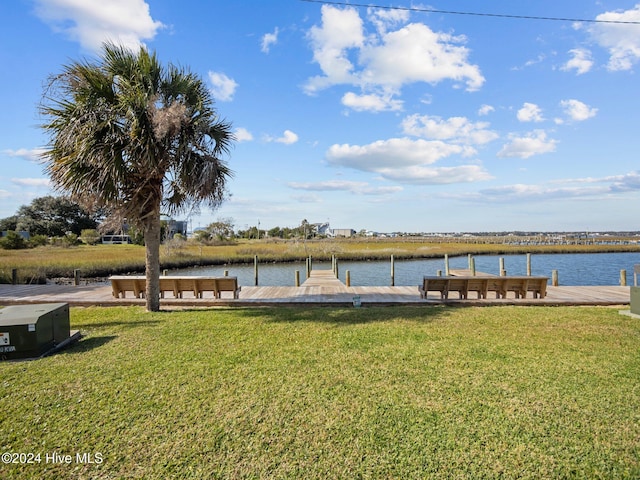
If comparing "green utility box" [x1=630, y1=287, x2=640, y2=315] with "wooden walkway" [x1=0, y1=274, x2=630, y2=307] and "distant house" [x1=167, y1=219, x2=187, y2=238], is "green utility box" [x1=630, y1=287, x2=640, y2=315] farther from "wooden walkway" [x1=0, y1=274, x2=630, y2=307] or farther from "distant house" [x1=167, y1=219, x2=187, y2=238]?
"distant house" [x1=167, y1=219, x2=187, y2=238]

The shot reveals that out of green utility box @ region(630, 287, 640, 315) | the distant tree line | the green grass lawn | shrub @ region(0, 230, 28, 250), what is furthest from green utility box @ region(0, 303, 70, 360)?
the distant tree line

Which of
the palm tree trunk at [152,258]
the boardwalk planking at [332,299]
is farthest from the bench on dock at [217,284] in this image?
the palm tree trunk at [152,258]

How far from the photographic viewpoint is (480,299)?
9570 mm

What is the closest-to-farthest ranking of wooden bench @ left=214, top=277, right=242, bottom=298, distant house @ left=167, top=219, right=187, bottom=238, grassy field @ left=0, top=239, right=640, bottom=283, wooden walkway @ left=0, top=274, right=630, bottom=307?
wooden walkway @ left=0, top=274, right=630, bottom=307
wooden bench @ left=214, top=277, right=242, bottom=298
distant house @ left=167, top=219, right=187, bottom=238
grassy field @ left=0, top=239, right=640, bottom=283

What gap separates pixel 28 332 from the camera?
479cm

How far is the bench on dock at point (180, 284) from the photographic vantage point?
970cm

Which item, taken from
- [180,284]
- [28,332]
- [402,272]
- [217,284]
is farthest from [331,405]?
[402,272]

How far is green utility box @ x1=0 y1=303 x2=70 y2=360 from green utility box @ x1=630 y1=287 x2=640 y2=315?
10504 mm

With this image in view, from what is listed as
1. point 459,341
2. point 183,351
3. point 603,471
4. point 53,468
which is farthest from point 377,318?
point 53,468

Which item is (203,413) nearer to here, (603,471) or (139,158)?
(603,471)

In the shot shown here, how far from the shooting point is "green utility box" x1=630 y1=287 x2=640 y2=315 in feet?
23.4

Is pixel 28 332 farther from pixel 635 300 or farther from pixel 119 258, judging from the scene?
pixel 119 258

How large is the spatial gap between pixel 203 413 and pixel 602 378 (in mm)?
4355

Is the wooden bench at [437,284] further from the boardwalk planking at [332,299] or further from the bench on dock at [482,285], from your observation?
the boardwalk planking at [332,299]
